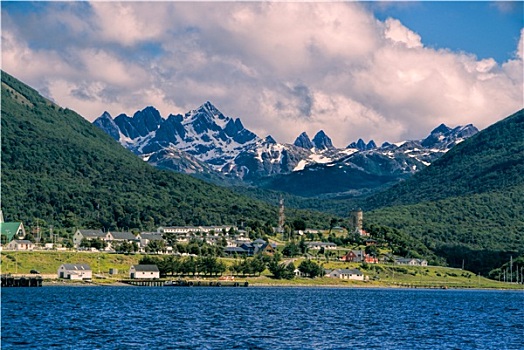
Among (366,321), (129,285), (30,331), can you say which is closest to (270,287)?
(129,285)

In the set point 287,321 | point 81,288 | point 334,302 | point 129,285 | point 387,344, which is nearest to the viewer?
point 387,344

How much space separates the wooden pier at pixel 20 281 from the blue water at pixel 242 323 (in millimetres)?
21787

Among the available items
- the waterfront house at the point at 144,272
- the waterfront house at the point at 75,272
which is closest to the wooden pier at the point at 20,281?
the waterfront house at the point at 75,272

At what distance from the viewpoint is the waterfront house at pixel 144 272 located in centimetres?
19209

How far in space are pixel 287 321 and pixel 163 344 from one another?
27.5 m

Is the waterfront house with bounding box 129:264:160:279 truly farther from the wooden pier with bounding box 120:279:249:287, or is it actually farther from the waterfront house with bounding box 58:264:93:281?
the waterfront house with bounding box 58:264:93:281

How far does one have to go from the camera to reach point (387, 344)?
8000 centimetres

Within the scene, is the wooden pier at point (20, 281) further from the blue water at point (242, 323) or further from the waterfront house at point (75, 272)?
the blue water at point (242, 323)

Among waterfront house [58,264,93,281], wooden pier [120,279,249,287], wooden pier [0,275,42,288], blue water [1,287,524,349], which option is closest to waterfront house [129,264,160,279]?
wooden pier [120,279,249,287]

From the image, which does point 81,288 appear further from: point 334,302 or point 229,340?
point 229,340

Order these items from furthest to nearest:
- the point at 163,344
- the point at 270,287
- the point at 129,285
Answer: the point at 270,287
the point at 129,285
the point at 163,344

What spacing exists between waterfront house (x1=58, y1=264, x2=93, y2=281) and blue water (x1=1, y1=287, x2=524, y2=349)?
34064mm

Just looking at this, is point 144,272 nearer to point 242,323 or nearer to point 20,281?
point 20,281

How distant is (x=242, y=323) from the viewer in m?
95.4
